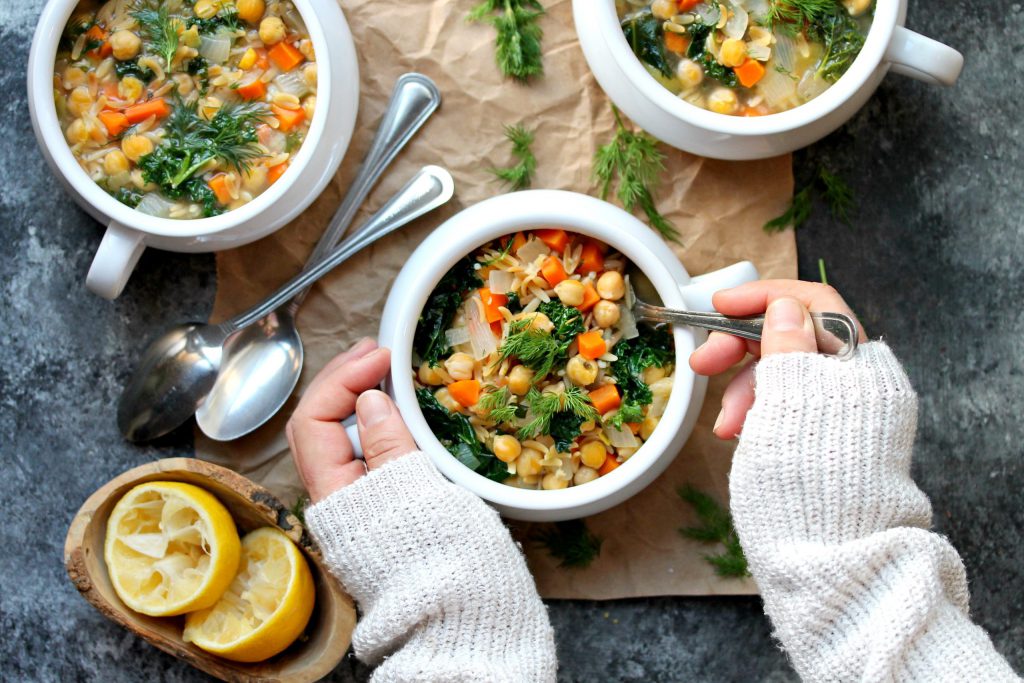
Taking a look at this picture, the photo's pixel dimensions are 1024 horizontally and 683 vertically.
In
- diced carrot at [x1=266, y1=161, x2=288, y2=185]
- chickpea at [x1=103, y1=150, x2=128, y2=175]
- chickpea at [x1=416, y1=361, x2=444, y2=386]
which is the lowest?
chickpea at [x1=416, y1=361, x2=444, y2=386]

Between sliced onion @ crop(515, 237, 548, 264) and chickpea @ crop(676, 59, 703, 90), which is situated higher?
chickpea @ crop(676, 59, 703, 90)

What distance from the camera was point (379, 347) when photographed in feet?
7.82

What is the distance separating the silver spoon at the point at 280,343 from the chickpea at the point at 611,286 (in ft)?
2.08

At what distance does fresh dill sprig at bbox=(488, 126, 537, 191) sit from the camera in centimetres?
256

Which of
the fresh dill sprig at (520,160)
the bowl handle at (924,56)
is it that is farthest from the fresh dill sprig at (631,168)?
the bowl handle at (924,56)

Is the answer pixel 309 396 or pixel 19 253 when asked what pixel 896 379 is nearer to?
pixel 309 396

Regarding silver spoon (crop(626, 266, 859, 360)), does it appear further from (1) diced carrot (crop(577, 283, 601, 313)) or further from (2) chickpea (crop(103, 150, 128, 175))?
(2) chickpea (crop(103, 150, 128, 175))

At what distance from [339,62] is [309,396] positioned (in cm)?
77

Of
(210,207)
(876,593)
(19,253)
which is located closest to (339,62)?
(210,207)

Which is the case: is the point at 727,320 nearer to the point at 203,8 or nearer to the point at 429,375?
the point at 429,375

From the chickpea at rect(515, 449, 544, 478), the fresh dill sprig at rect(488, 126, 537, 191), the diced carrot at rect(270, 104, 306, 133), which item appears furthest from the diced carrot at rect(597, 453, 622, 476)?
the diced carrot at rect(270, 104, 306, 133)

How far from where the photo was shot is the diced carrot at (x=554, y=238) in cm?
237

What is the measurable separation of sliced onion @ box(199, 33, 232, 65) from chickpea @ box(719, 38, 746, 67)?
1.14 meters

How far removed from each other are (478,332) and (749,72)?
0.86 m
